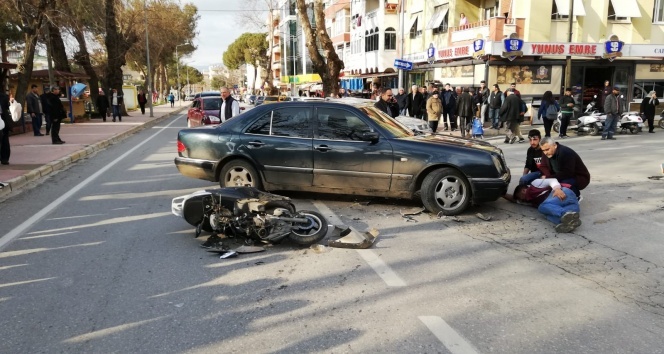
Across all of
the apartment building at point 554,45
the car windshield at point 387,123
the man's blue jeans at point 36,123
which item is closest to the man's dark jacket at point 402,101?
the apartment building at point 554,45

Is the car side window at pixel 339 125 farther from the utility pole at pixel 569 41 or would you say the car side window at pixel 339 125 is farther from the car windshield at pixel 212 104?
the utility pole at pixel 569 41

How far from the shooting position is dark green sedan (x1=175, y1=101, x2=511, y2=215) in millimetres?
7051

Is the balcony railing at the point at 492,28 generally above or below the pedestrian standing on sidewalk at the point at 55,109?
above

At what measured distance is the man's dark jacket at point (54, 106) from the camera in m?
15.0

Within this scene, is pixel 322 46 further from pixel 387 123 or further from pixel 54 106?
pixel 387 123

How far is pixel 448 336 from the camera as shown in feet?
12.1

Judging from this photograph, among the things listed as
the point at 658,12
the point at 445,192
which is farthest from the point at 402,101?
the point at 658,12

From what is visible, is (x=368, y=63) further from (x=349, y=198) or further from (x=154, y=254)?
(x=154, y=254)

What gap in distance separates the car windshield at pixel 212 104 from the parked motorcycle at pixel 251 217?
530 inches

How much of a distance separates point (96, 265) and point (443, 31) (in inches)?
1058

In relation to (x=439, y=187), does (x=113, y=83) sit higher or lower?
higher

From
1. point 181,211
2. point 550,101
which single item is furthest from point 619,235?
point 550,101

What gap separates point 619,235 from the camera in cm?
638

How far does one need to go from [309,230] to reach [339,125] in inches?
85.6
